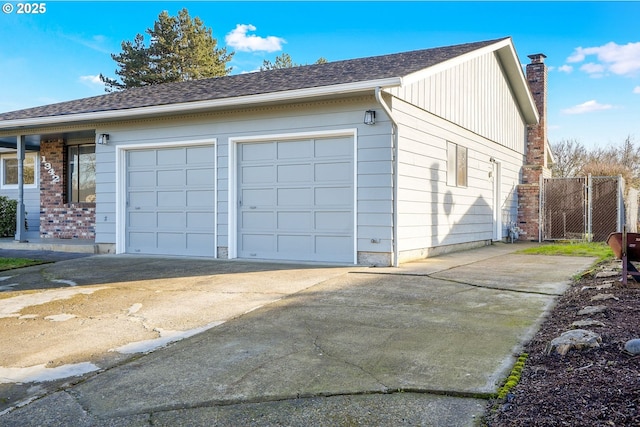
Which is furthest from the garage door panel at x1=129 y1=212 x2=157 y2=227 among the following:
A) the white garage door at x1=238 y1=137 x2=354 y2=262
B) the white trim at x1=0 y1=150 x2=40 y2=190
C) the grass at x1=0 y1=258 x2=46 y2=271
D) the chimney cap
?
the chimney cap

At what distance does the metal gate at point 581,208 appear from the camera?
1345cm

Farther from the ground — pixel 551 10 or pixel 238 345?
pixel 551 10

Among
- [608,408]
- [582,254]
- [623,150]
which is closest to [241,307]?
[608,408]

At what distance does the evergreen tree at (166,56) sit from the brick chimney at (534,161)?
71.8 ft

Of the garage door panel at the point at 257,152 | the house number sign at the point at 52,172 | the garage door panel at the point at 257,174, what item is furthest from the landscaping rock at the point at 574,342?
the house number sign at the point at 52,172

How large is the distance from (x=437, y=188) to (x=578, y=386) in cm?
752

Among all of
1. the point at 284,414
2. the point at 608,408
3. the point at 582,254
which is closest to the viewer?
the point at 608,408

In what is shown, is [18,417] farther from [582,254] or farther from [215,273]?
[582,254]

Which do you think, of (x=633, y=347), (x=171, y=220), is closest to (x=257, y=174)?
(x=171, y=220)

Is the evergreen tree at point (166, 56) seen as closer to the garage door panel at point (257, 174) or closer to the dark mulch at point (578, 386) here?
the garage door panel at point (257, 174)

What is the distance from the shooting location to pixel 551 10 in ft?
48.9

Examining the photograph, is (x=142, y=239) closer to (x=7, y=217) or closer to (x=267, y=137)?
(x=267, y=137)

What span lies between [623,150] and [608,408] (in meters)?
26.5

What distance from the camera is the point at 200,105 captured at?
8984 mm
